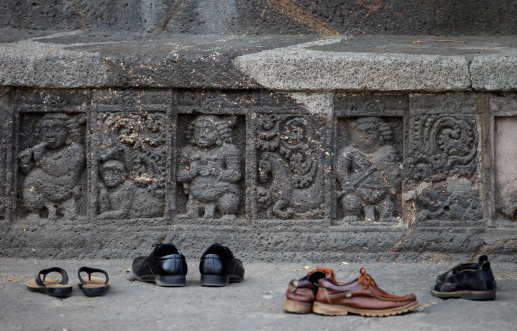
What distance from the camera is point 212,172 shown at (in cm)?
363

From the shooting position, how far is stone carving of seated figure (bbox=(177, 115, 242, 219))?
3.63m

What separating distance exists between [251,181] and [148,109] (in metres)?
0.73

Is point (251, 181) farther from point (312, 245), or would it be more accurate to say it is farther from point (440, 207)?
point (440, 207)

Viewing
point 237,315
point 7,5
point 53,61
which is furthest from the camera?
point 7,5

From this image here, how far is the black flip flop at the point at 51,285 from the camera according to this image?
9.29 feet

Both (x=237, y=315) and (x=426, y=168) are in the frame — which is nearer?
(x=237, y=315)

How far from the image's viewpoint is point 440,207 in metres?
3.57

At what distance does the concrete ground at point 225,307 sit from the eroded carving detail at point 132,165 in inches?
15.7

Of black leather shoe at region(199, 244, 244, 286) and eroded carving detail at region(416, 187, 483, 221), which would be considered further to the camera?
eroded carving detail at region(416, 187, 483, 221)

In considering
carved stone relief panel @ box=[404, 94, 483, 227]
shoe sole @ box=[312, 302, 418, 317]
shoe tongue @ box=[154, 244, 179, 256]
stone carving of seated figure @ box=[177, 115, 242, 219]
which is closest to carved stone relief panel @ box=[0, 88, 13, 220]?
stone carving of seated figure @ box=[177, 115, 242, 219]

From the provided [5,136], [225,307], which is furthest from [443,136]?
[5,136]

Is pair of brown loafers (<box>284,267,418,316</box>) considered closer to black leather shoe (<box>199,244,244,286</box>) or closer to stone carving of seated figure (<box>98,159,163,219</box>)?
black leather shoe (<box>199,244,244,286</box>)

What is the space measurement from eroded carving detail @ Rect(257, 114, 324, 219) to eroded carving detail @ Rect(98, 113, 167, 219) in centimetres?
59

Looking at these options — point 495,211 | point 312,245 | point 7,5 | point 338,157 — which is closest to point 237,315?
point 312,245
